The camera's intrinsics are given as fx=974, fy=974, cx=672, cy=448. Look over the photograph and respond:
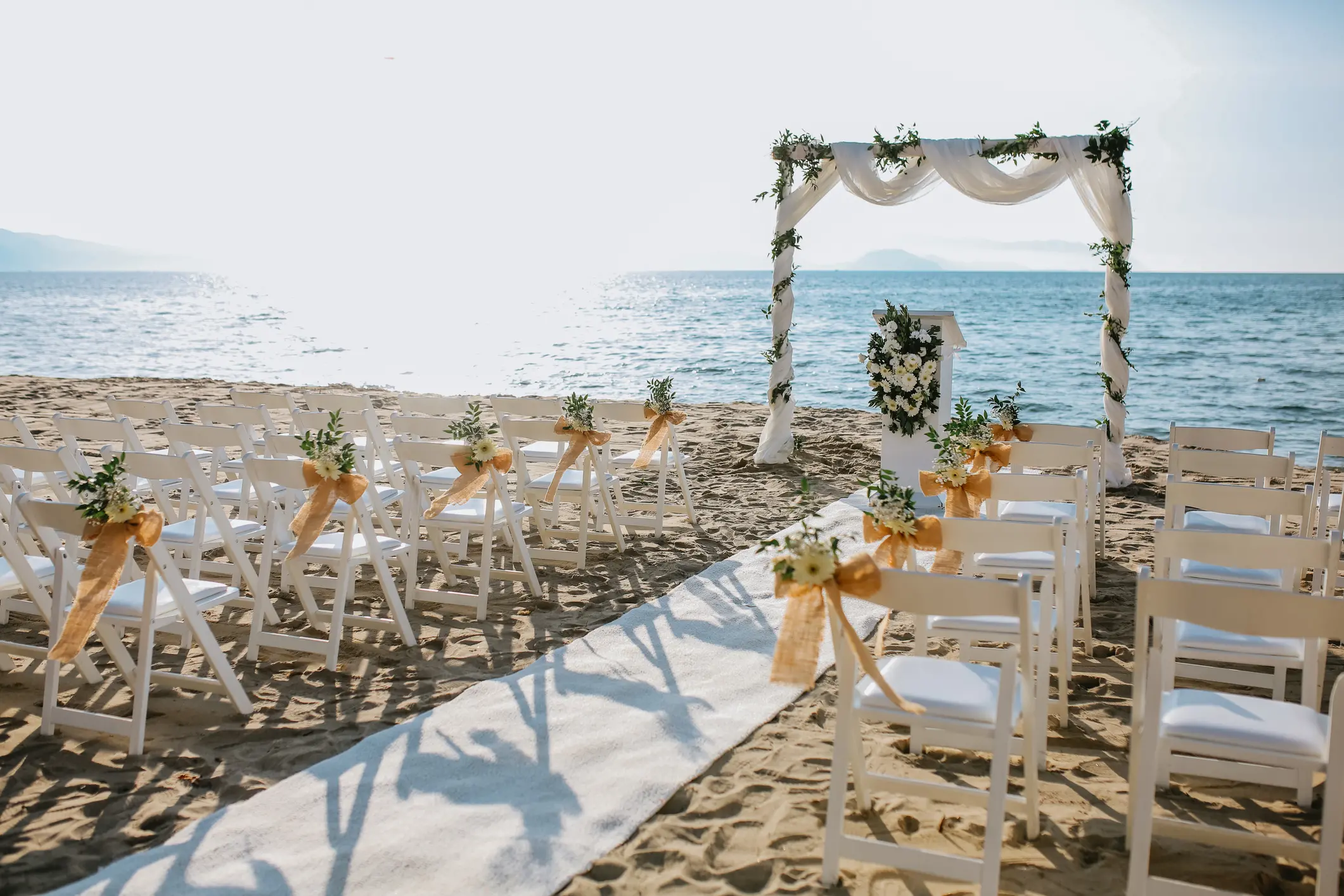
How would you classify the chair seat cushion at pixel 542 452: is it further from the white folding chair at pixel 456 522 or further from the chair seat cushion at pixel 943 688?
the chair seat cushion at pixel 943 688

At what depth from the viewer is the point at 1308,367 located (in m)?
21.4

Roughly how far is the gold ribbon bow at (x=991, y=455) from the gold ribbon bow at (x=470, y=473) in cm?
221

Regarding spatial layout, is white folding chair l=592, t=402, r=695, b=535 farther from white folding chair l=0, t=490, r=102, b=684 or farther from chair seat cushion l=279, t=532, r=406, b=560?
white folding chair l=0, t=490, r=102, b=684

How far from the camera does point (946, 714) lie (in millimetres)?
2441

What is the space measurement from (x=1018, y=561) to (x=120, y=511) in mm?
3333

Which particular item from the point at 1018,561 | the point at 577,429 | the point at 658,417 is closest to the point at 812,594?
the point at 1018,561

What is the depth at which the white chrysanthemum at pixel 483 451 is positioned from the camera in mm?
4648

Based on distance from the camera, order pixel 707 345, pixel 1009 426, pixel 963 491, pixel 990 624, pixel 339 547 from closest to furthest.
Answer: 1. pixel 990 624
2. pixel 963 491
3. pixel 339 547
4. pixel 1009 426
5. pixel 707 345

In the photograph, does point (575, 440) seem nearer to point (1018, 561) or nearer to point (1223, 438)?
point (1018, 561)

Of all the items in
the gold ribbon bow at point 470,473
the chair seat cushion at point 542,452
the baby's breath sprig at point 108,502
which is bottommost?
the chair seat cushion at point 542,452

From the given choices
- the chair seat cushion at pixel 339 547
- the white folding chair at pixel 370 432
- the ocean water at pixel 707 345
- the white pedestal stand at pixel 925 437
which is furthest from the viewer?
the ocean water at pixel 707 345

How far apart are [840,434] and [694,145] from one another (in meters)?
49.3

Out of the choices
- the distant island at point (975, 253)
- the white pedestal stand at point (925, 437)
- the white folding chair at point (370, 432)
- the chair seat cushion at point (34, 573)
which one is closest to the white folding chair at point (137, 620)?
the chair seat cushion at point (34, 573)

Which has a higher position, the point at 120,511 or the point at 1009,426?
the point at 1009,426
